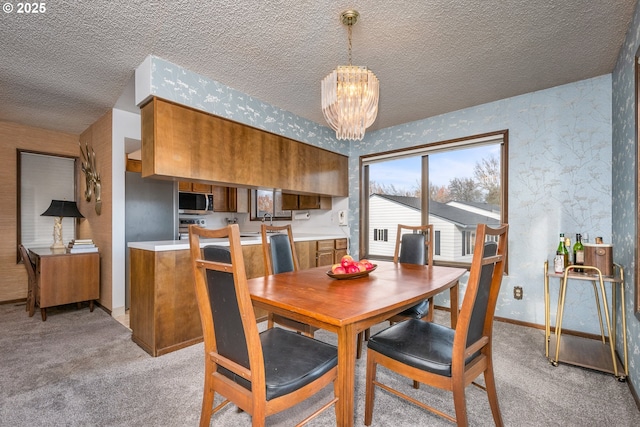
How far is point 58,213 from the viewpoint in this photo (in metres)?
3.66

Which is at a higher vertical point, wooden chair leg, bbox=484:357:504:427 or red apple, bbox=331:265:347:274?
red apple, bbox=331:265:347:274

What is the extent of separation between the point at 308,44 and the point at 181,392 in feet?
8.26

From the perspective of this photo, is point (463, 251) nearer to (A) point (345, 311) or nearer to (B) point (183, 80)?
(A) point (345, 311)

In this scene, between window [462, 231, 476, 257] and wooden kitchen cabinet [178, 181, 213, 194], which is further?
wooden kitchen cabinet [178, 181, 213, 194]

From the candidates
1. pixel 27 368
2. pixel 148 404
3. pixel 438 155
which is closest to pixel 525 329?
pixel 438 155

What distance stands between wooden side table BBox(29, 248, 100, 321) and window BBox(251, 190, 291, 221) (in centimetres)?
245

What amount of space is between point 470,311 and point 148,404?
6.07 feet

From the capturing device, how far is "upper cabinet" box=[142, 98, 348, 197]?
250 cm

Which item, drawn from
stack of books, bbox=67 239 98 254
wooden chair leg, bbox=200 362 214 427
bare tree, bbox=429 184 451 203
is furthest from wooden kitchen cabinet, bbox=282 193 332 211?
wooden chair leg, bbox=200 362 214 427

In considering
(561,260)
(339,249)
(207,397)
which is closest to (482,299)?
(207,397)

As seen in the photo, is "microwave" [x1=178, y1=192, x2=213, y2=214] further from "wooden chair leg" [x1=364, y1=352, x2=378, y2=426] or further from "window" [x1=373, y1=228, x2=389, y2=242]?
"wooden chair leg" [x1=364, y1=352, x2=378, y2=426]

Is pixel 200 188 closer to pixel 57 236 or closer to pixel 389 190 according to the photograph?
pixel 57 236

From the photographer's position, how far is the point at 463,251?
370 cm

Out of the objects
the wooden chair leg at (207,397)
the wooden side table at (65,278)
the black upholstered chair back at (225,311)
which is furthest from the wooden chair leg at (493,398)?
the wooden side table at (65,278)
